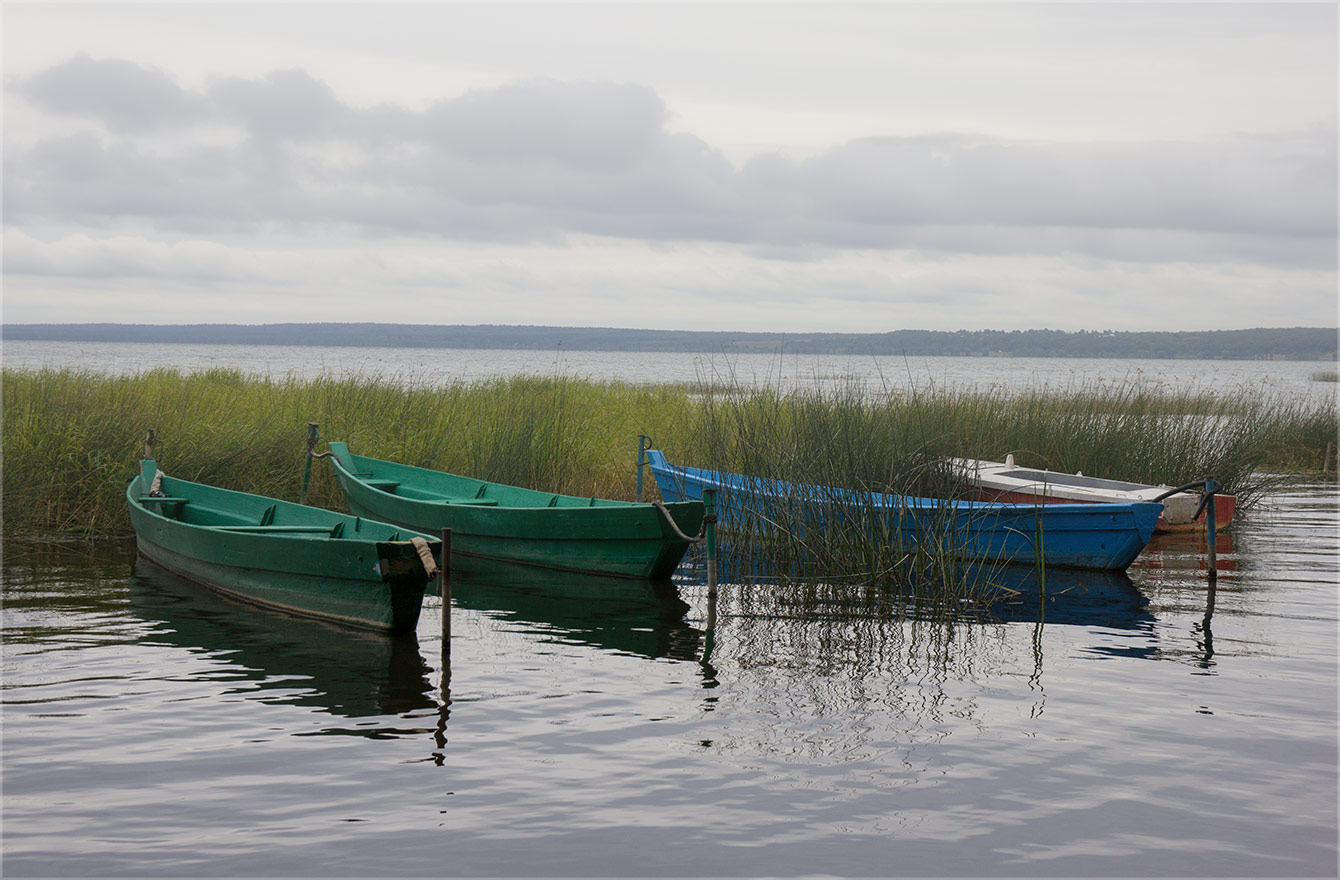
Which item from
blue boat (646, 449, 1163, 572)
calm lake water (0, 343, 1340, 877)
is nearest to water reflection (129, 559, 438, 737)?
calm lake water (0, 343, 1340, 877)

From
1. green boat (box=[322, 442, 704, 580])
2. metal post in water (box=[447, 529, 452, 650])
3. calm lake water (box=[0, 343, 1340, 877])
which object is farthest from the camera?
green boat (box=[322, 442, 704, 580])

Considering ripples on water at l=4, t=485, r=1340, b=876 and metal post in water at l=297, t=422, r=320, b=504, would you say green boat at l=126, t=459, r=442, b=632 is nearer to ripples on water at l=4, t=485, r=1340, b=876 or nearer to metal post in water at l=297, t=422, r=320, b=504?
ripples on water at l=4, t=485, r=1340, b=876

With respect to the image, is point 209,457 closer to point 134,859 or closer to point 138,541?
point 138,541

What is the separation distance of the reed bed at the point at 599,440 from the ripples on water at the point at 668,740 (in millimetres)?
1145

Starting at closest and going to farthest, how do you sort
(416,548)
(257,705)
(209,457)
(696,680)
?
(257,705) → (696,680) → (416,548) → (209,457)

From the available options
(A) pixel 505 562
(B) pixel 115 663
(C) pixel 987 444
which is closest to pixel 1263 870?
(B) pixel 115 663

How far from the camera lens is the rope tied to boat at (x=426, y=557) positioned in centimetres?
695

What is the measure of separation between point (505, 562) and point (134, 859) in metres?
6.46

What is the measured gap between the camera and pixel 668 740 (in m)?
5.52

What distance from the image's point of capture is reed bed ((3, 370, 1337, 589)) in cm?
955

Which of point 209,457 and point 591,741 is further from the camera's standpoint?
point 209,457

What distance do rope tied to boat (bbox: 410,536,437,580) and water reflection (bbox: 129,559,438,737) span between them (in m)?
0.55

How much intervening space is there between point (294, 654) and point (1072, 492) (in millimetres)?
8208

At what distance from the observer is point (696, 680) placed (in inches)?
261
